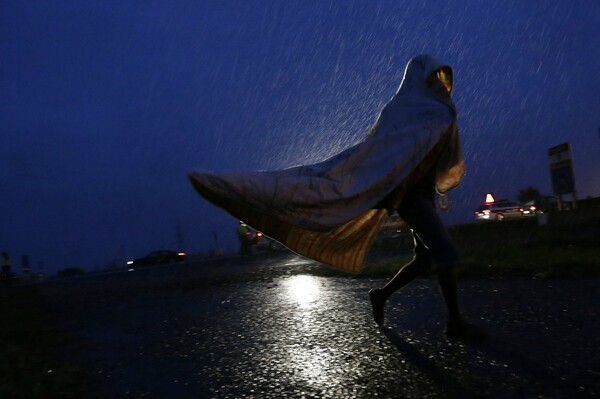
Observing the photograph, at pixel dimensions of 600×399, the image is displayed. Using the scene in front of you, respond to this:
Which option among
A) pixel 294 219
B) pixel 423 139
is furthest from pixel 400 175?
pixel 294 219

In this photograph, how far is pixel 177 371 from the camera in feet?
12.5

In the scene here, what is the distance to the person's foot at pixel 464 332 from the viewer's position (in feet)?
12.9

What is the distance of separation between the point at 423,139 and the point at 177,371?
2.34 m

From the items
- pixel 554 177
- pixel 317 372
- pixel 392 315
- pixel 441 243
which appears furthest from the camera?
pixel 554 177

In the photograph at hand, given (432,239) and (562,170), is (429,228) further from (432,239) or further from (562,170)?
(562,170)

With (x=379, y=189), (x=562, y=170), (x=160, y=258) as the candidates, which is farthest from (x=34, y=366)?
(x=160, y=258)

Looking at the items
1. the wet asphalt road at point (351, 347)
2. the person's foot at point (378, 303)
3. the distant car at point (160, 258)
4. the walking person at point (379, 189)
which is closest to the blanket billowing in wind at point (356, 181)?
the walking person at point (379, 189)

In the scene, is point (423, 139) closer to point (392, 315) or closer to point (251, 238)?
point (392, 315)

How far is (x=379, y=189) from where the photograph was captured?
13.0 ft

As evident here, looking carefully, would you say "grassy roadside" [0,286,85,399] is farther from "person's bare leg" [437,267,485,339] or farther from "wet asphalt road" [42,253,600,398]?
"person's bare leg" [437,267,485,339]

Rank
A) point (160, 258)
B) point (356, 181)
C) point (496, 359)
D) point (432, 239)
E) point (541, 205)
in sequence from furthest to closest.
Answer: point (160, 258) → point (541, 205) → point (432, 239) → point (356, 181) → point (496, 359)

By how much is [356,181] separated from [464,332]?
1279mm

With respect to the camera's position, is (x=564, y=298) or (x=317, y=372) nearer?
(x=317, y=372)

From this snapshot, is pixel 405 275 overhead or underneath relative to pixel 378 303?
overhead
